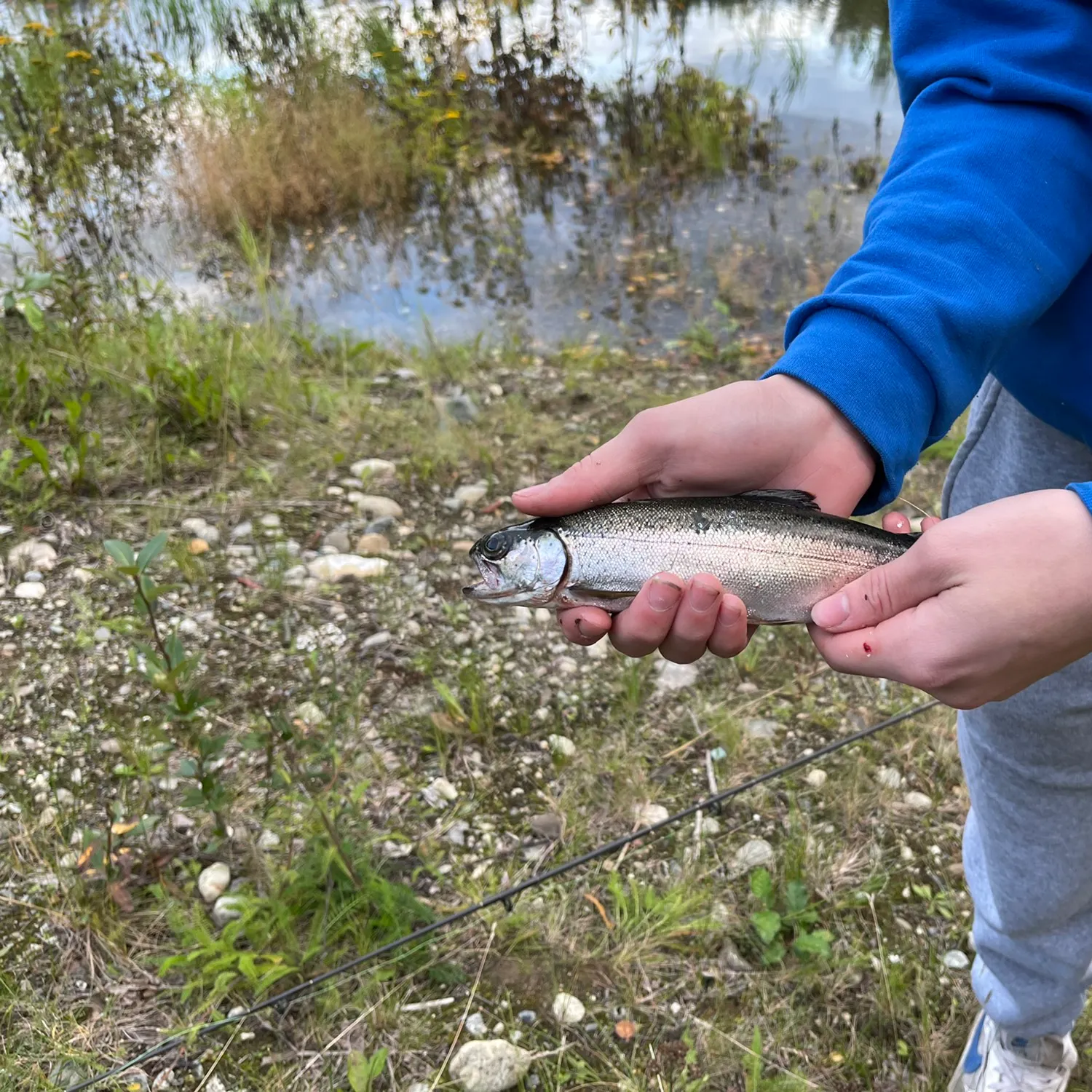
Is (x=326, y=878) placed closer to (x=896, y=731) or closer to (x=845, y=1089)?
(x=845, y=1089)

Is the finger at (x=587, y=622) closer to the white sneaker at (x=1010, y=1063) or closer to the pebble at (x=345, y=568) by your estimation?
the white sneaker at (x=1010, y=1063)

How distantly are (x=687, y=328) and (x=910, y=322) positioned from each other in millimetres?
4928

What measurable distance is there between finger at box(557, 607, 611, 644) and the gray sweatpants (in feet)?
2.93

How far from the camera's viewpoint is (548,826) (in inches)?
112

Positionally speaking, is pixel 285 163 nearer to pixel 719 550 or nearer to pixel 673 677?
pixel 673 677

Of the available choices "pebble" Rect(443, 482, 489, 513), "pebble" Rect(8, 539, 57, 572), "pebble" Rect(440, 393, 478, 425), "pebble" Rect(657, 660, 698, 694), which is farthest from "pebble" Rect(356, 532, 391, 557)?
"pebble" Rect(657, 660, 698, 694)

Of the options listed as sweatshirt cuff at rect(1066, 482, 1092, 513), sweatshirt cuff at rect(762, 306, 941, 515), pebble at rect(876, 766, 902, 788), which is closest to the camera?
sweatshirt cuff at rect(1066, 482, 1092, 513)

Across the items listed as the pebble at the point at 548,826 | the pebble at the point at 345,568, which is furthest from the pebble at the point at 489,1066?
the pebble at the point at 345,568

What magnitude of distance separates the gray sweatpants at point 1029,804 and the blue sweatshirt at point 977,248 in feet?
0.53

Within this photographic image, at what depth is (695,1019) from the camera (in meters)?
2.38

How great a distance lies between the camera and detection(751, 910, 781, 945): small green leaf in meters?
2.51

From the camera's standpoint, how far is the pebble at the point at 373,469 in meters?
4.44

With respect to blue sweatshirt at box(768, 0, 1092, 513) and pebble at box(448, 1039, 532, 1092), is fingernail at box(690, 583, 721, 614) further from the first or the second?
pebble at box(448, 1039, 532, 1092)

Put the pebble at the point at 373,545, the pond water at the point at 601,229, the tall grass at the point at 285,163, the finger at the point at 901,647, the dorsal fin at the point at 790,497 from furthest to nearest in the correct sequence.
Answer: the tall grass at the point at 285,163 < the pond water at the point at 601,229 < the pebble at the point at 373,545 < the dorsal fin at the point at 790,497 < the finger at the point at 901,647
